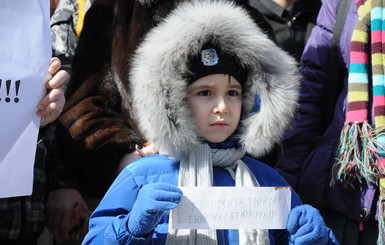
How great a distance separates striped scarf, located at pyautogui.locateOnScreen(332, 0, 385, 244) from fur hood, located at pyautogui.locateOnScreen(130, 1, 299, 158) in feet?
1.42

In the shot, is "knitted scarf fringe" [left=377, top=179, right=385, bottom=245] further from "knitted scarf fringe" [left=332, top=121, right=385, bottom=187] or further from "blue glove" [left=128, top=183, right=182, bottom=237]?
"blue glove" [left=128, top=183, right=182, bottom=237]

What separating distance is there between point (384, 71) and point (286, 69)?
0.55 metres

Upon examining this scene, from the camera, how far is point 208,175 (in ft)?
7.45

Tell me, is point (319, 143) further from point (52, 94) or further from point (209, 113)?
point (52, 94)

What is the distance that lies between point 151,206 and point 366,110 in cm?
127

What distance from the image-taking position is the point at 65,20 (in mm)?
3232

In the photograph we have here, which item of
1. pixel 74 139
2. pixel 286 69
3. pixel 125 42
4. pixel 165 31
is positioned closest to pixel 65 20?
pixel 125 42

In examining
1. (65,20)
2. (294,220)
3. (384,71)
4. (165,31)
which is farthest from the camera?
(65,20)

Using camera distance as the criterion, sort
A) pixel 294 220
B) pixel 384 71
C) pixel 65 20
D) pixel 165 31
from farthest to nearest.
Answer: pixel 65 20 → pixel 384 71 → pixel 165 31 → pixel 294 220

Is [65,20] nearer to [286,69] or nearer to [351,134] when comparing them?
[286,69]

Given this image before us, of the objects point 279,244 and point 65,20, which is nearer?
point 279,244

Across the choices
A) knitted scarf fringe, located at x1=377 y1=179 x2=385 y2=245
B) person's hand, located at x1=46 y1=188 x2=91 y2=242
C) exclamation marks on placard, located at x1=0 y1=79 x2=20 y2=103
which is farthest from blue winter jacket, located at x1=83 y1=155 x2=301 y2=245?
person's hand, located at x1=46 y1=188 x2=91 y2=242

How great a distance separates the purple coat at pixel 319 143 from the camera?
2.86 m

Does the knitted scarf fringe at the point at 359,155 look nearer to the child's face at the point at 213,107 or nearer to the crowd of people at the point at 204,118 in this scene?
the crowd of people at the point at 204,118
